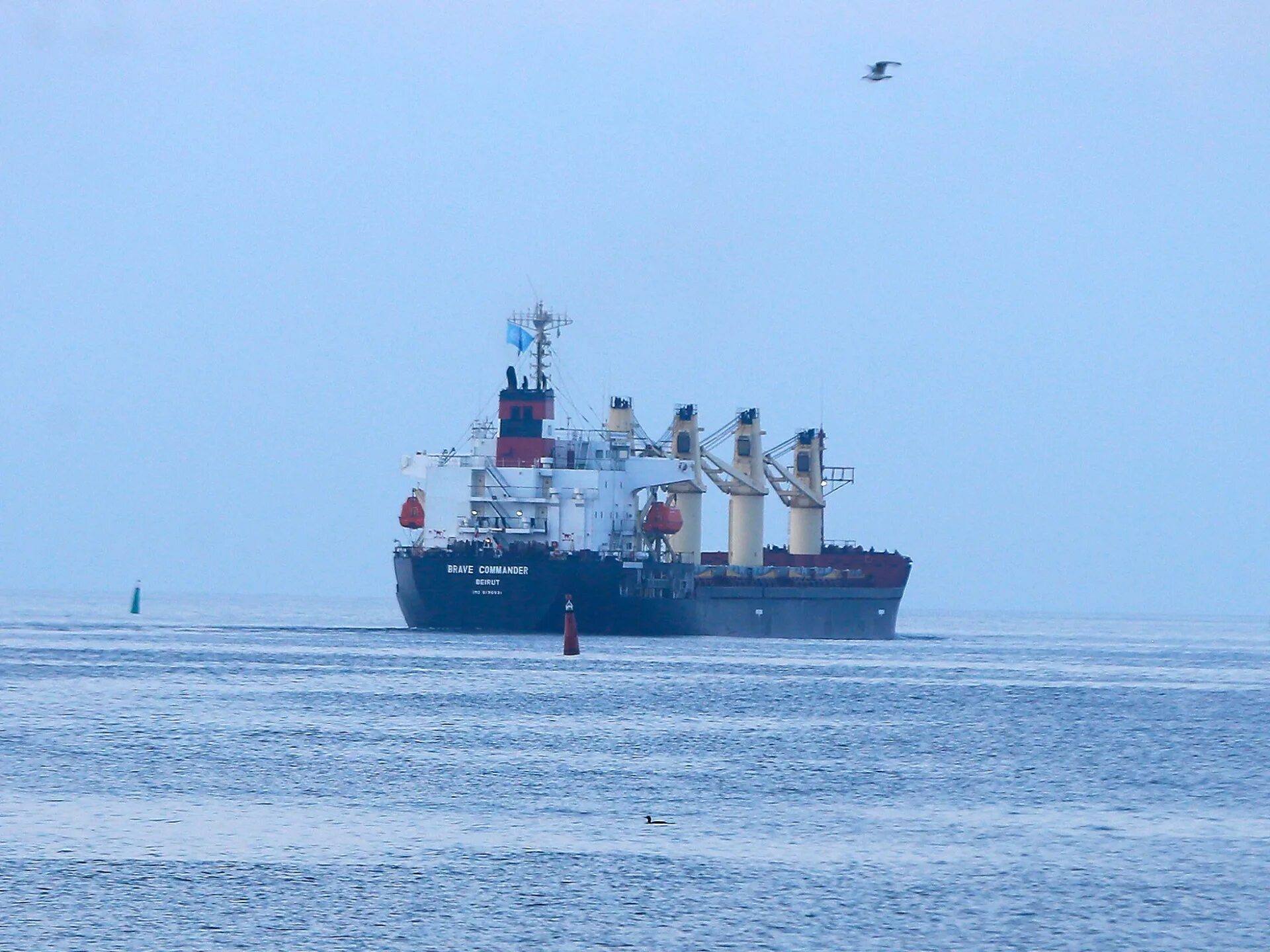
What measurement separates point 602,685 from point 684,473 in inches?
1033

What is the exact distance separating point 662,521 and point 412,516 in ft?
29.0

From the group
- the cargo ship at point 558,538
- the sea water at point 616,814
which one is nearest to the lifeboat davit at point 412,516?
the cargo ship at point 558,538

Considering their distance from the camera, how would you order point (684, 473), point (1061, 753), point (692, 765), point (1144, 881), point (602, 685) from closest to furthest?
point (1144, 881), point (692, 765), point (1061, 753), point (602, 685), point (684, 473)

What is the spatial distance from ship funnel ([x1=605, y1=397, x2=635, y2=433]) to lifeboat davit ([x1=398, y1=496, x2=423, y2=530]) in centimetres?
1389

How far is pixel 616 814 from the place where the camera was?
86.7 ft

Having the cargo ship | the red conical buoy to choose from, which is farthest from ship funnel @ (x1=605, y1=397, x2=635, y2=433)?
the red conical buoy

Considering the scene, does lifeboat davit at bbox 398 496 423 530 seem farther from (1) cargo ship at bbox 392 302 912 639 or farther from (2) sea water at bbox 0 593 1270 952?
(2) sea water at bbox 0 593 1270 952

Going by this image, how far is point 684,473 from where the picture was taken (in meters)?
75.1

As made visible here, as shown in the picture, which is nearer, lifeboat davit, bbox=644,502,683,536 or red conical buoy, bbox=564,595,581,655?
red conical buoy, bbox=564,595,581,655

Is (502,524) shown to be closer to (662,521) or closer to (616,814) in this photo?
(662,521)

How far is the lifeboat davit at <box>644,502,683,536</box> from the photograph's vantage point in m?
72.8

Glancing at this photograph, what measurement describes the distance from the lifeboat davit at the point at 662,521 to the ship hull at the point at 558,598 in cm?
136

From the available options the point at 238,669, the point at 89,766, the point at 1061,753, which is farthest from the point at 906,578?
the point at 89,766

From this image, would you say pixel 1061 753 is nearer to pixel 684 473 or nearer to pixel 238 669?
pixel 238 669
